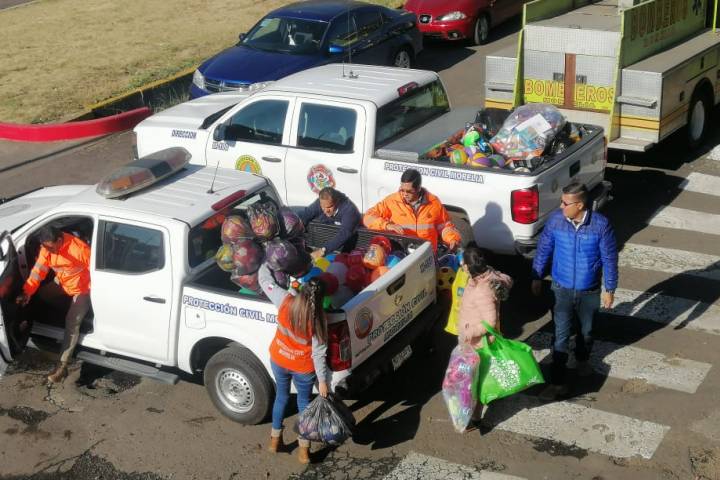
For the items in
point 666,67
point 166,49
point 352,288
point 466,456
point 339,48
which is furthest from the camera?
point 166,49

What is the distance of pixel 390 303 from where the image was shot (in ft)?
24.3

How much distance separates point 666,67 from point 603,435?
5.95 metres

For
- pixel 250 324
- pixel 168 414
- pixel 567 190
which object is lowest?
pixel 168 414

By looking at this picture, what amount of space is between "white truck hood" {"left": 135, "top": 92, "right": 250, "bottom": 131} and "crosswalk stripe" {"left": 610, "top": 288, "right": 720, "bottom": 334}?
517 cm

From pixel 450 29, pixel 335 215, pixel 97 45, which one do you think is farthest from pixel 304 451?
pixel 97 45

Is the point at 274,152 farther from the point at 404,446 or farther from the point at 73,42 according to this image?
the point at 73,42

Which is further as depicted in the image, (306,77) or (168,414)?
(306,77)

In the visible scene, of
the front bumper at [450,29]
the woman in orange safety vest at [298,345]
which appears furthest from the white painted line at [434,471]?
the front bumper at [450,29]

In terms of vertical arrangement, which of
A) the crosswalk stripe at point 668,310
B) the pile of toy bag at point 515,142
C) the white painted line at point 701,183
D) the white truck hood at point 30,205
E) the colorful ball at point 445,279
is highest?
the pile of toy bag at point 515,142

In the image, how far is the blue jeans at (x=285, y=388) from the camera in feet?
22.8

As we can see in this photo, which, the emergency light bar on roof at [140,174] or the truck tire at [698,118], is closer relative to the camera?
the emergency light bar on roof at [140,174]

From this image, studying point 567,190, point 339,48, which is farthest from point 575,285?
point 339,48

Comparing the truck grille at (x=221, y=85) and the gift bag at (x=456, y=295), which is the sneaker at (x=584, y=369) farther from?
the truck grille at (x=221, y=85)

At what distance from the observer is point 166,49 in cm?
1994
